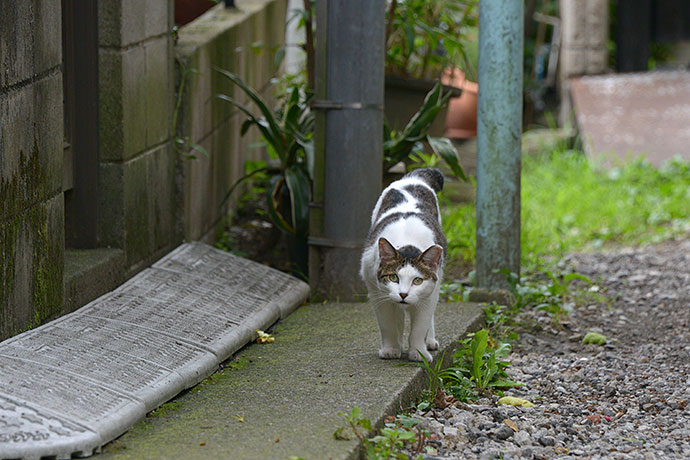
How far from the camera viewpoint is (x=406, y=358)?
349 centimetres

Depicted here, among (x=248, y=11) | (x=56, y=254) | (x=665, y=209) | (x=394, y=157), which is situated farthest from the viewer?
(x=665, y=209)

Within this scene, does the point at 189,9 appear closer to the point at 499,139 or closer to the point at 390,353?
the point at 499,139

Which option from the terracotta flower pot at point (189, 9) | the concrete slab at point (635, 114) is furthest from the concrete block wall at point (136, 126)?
the concrete slab at point (635, 114)

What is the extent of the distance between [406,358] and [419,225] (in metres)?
0.48

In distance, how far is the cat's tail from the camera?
3871 millimetres

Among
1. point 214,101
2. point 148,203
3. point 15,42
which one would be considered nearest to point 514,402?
point 148,203

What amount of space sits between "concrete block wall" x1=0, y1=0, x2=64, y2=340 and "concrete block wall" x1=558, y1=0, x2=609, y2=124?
22.9 feet

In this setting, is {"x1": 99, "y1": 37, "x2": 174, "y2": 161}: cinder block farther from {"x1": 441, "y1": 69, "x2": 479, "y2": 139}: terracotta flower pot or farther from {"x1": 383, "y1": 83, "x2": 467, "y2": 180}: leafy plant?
{"x1": 441, "y1": 69, "x2": 479, "y2": 139}: terracotta flower pot

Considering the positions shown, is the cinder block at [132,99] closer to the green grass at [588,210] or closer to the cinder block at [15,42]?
the cinder block at [15,42]

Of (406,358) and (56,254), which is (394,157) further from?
(56,254)

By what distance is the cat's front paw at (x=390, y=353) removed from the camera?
3.48 metres

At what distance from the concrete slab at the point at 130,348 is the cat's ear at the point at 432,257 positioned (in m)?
0.80

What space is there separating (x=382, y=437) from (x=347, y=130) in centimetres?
209

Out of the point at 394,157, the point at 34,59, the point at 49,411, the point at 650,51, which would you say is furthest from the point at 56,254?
the point at 650,51
